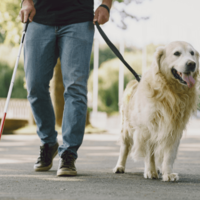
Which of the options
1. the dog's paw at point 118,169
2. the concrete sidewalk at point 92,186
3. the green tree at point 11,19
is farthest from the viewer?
the green tree at point 11,19

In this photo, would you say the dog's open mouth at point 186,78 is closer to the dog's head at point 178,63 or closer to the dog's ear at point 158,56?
the dog's head at point 178,63

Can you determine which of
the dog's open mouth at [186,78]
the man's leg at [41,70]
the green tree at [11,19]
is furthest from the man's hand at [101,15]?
the green tree at [11,19]

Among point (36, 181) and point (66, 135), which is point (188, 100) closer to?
point (66, 135)

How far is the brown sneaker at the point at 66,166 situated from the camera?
3.23m

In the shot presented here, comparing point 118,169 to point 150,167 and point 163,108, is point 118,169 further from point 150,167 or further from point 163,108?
point 163,108

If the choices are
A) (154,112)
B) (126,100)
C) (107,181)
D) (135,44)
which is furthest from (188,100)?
(135,44)

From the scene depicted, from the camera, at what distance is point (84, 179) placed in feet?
10.2

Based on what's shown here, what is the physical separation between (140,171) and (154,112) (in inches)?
31.6

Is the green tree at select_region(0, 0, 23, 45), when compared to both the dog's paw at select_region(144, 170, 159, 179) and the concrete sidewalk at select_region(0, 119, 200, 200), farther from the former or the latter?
the dog's paw at select_region(144, 170, 159, 179)

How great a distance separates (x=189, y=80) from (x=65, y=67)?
116cm

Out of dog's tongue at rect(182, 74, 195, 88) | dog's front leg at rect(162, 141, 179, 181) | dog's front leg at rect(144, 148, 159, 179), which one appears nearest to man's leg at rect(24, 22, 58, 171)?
dog's front leg at rect(144, 148, 159, 179)

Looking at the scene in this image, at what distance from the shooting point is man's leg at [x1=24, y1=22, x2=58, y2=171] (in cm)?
354

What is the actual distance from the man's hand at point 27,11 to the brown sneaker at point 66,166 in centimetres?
133

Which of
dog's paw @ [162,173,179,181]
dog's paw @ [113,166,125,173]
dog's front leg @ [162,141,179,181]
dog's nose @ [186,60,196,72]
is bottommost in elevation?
dog's paw @ [113,166,125,173]
